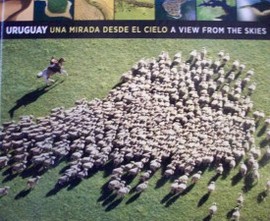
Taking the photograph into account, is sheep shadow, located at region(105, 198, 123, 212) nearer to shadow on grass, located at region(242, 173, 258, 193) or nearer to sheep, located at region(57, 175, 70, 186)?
sheep, located at region(57, 175, 70, 186)

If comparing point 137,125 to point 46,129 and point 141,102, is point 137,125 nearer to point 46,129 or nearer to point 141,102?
point 141,102

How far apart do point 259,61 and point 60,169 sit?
1.38 meters

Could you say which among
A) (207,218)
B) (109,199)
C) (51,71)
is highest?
(51,71)

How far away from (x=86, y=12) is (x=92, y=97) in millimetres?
536

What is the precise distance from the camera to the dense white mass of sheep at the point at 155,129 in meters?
2.83

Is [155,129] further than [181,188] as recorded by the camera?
Yes

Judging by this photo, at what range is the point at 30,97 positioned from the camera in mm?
2982

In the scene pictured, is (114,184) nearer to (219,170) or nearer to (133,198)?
(133,198)

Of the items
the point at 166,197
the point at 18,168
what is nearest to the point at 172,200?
the point at 166,197

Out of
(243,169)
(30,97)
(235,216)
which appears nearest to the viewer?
(235,216)

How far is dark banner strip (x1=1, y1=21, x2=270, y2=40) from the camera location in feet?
10.0

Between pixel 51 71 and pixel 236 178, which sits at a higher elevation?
pixel 51 71

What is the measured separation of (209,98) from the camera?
3008 millimetres

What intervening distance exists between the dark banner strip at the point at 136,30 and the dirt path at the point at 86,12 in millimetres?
32
